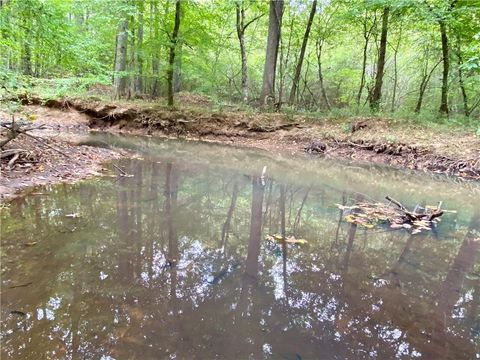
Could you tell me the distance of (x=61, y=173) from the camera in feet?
19.2

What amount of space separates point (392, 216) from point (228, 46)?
1411cm

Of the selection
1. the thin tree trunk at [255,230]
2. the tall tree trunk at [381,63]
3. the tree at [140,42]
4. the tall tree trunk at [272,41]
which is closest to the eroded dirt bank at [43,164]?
the thin tree trunk at [255,230]

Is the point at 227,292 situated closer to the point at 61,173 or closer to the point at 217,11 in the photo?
the point at 61,173

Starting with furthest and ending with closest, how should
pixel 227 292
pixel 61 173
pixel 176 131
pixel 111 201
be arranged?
1. pixel 176 131
2. pixel 61 173
3. pixel 111 201
4. pixel 227 292

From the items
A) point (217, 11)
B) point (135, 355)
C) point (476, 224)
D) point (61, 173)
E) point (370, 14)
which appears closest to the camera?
point (135, 355)

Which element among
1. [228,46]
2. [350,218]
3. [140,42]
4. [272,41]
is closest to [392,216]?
[350,218]

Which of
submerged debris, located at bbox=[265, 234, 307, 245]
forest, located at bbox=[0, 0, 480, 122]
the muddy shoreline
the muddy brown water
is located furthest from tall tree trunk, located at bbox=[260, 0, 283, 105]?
submerged debris, located at bbox=[265, 234, 307, 245]

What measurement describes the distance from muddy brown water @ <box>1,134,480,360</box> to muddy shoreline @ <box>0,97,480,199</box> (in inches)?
151

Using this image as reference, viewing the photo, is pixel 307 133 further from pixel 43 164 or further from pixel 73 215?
pixel 73 215

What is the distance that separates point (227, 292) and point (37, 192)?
3.56 meters

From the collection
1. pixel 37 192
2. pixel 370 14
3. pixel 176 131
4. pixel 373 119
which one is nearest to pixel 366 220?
pixel 37 192

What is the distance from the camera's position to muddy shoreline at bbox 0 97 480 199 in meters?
10.0

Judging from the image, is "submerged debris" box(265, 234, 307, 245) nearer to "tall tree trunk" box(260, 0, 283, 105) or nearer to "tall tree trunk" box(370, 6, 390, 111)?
"tall tree trunk" box(260, 0, 283, 105)

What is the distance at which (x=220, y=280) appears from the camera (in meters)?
3.03
